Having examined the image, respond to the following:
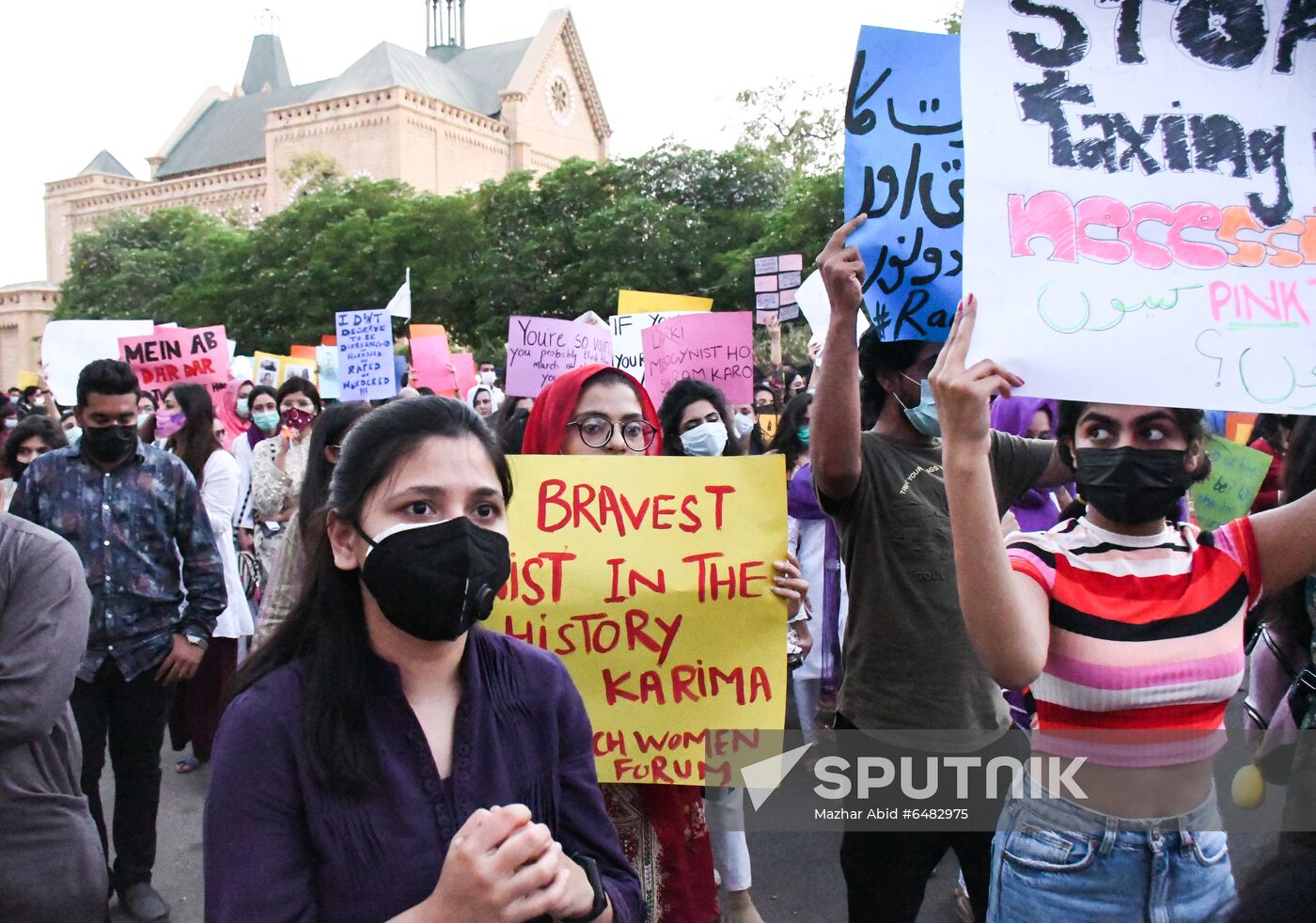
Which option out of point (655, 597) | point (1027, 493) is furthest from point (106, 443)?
point (1027, 493)

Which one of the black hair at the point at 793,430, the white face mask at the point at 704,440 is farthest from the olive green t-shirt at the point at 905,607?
the black hair at the point at 793,430

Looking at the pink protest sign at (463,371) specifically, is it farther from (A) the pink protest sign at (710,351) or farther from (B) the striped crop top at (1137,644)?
(B) the striped crop top at (1137,644)

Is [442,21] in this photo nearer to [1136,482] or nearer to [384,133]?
[384,133]

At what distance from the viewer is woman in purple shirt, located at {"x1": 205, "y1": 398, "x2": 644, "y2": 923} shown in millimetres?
1438

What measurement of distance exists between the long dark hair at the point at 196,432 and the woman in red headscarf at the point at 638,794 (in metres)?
3.51

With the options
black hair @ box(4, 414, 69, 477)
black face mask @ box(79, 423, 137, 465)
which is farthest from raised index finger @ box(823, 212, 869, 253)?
black hair @ box(4, 414, 69, 477)

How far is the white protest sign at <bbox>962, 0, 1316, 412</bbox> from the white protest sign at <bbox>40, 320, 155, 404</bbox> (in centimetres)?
762

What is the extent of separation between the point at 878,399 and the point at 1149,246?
3.39ft

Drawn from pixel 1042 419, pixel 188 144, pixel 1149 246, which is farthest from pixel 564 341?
pixel 188 144

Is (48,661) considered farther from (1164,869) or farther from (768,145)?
(768,145)

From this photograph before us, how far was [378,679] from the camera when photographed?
1.62 meters

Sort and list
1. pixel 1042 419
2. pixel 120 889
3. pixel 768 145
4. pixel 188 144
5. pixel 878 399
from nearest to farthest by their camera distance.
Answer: pixel 878 399 < pixel 120 889 < pixel 1042 419 < pixel 768 145 < pixel 188 144

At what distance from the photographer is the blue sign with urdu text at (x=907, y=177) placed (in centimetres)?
243

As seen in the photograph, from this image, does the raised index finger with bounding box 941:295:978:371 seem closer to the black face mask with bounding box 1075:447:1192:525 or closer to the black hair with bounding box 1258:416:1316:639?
the black face mask with bounding box 1075:447:1192:525
